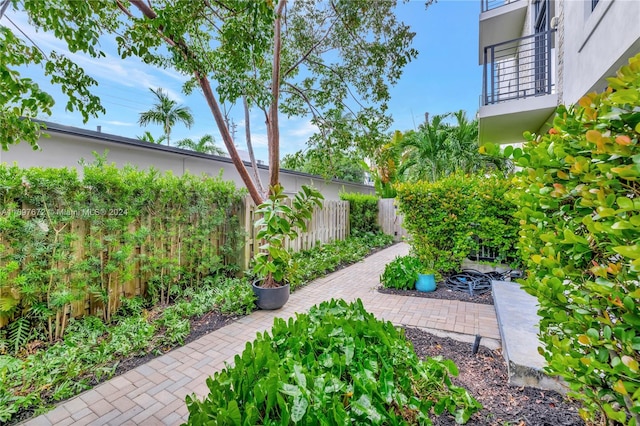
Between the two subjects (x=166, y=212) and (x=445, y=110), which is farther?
(x=445, y=110)

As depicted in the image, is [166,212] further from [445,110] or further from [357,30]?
[445,110]

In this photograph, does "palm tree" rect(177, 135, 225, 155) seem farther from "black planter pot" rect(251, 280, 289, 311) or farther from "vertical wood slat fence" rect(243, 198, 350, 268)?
"black planter pot" rect(251, 280, 289, 311)

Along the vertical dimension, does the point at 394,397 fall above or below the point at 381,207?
below

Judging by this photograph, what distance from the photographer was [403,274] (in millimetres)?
5473

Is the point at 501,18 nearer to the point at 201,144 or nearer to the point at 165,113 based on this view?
the point at 201,144

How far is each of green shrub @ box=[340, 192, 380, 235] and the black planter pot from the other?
6.01 m

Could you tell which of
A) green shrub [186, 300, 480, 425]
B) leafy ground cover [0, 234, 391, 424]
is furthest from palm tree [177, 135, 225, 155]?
green shrub [186, 300, 480, 425]

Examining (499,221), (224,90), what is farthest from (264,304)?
(499,221)

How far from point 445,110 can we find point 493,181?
26.6 ft

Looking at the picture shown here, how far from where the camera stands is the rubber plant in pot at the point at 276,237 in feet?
13.3

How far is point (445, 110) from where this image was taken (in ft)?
40.3

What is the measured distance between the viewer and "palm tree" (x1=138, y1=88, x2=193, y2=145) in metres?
17.4

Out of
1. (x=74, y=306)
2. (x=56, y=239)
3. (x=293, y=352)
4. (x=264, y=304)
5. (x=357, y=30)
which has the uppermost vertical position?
(x=357, y=30)

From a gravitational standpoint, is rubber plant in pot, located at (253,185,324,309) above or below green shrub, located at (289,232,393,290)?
above
